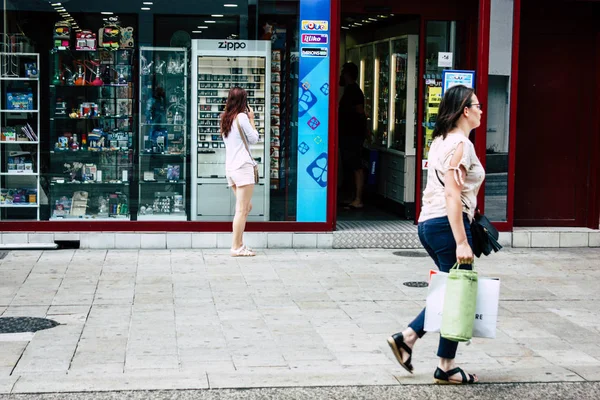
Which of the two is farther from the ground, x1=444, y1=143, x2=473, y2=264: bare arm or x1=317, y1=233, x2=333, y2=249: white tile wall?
x1=444, y1=143, x2=473, y2=264: bare arm

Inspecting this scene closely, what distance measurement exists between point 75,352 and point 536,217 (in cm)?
725

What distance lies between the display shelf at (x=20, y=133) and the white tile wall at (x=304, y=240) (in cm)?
300

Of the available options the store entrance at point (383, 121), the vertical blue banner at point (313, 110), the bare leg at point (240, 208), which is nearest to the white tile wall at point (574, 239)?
the store entrance at point (383, 121)

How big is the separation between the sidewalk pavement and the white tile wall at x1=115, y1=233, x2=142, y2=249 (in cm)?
23

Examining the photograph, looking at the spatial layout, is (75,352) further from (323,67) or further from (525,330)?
(323,67)

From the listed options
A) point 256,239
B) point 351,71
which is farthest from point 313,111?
point 351,71

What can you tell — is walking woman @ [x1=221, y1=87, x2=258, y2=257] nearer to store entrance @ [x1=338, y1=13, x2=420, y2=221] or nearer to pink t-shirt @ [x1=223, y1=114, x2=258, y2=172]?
pink t-shirt @ [x1=223, y1=114, x2=258, y2=172]

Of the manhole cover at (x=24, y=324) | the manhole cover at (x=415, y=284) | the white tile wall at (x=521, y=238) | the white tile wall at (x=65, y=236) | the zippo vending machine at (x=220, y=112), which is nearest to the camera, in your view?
the manhole cover at (x=24, y=324)

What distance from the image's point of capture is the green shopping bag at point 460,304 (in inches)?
234

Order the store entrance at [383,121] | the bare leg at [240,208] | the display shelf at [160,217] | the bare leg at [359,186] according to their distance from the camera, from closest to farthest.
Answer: the bare leg at [240,208]
the display shelf at [160,217]
the store entrance at [383,121]
the bare leg at [359,186]

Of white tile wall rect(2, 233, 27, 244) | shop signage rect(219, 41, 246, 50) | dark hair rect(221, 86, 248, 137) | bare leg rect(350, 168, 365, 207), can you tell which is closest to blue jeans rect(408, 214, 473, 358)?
dark hair rect(221, 86, 248, 137)

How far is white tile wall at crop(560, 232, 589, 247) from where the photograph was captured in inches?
472

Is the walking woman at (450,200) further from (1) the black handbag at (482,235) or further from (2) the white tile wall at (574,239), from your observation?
(2) the white tile wall at (574,239)

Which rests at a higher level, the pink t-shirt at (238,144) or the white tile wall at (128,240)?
the pink t-shirt at (238,144)
